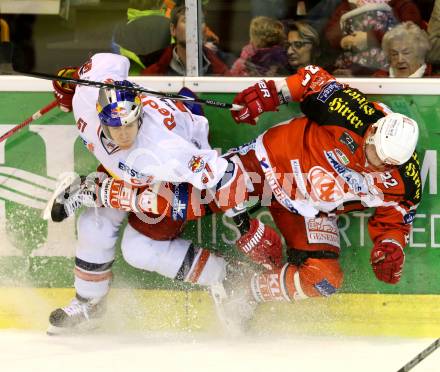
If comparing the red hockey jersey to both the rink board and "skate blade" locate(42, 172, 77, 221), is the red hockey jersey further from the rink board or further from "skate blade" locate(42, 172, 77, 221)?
"skate blade" locate(42, 172, 77, 221)

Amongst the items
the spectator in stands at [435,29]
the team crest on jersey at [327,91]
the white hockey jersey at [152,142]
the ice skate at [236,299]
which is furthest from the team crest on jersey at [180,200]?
the spectator in stands at [435,29]

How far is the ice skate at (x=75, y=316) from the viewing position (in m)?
4.05

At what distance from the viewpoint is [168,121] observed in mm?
3697

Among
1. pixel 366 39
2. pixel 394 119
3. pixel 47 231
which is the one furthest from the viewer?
pixel 47 231

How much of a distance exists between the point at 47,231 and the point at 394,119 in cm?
159

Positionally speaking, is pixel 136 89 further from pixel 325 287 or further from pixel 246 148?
pixel 325 287

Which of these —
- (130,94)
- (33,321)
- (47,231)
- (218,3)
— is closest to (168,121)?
(130,94)

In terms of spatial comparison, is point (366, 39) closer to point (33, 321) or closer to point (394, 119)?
point (394, 119)

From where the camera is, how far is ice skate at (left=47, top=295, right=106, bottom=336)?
13.3ft

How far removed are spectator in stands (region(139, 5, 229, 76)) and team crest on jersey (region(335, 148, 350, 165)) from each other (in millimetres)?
582

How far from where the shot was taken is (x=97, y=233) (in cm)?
393

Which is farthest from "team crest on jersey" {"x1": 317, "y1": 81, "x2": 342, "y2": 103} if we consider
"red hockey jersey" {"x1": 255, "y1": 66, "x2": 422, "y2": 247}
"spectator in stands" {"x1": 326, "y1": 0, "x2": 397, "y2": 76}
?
"spectator in stands" {"x1": 326, "y1": 0, "x2": 397, "y2": 76}

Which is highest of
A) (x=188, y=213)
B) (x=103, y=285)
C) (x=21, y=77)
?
(x=21, y=77)

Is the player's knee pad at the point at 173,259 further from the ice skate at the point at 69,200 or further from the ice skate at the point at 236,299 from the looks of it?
the ice skate at the point at 69,200
